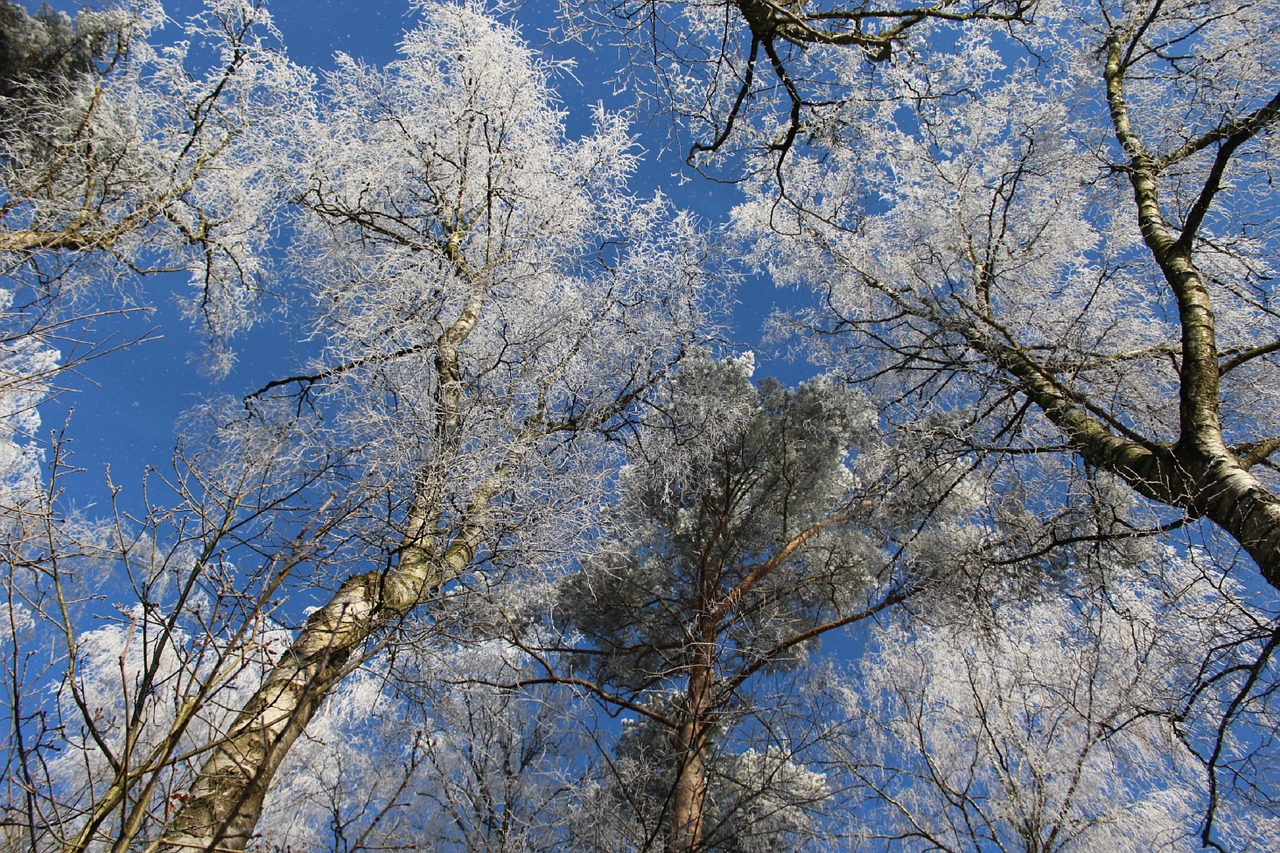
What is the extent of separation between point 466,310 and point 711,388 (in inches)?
94.3

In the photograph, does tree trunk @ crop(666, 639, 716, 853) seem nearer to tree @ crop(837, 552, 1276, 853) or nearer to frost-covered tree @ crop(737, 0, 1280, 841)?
tree @ crop(837, 552, 1276, 853)

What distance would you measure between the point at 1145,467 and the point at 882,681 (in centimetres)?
452

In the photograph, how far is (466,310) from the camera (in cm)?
486

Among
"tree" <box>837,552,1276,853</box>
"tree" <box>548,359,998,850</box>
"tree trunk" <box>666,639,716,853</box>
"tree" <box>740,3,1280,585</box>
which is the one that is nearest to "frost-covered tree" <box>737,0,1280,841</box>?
"tree" <box>740,3,1280,585</box>

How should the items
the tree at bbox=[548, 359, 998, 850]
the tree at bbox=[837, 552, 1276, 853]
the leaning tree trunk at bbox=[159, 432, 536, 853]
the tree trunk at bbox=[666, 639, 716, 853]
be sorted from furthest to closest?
the tree at bbox=[548, 359, 998, 850], the tree trunk at bbox=[666, 639, 716, 853], the tree at bbox=[837, 552, 1276, 853], the leaning tree trunk at bbox=[159, 432, 536, 853]

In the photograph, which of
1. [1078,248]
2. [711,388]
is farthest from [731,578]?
[1078,248]

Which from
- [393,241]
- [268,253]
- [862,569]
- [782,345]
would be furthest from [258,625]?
[268,253]

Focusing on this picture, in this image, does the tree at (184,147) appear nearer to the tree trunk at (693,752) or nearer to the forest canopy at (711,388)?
the forest canopy at (711,388)

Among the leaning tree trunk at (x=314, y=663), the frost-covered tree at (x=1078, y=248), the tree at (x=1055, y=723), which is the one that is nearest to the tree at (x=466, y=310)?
the leaning tree trunk at (x=314, y=663)

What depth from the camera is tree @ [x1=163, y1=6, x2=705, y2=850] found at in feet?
11.5

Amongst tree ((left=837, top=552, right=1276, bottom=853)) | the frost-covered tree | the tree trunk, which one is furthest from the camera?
the tree trunk

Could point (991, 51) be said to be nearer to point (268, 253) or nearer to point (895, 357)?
point (895, 357)

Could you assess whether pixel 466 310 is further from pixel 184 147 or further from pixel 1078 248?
pixel 1078 248

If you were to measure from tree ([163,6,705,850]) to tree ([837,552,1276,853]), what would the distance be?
104 inches
